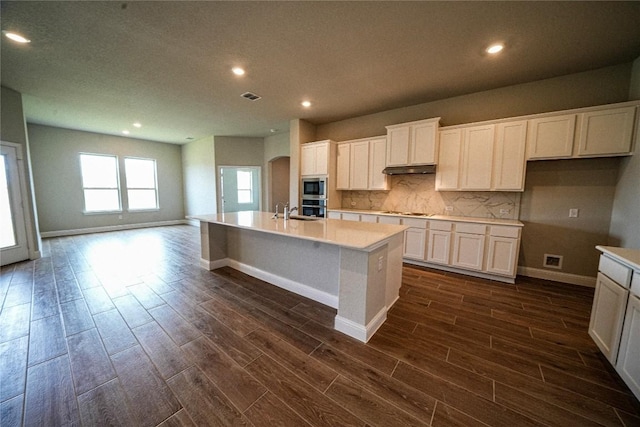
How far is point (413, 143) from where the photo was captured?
12.9 ft

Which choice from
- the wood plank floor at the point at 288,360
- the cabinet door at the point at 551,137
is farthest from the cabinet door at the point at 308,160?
the cabinet door at the point at 551,137

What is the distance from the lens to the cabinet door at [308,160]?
5047 millimetres

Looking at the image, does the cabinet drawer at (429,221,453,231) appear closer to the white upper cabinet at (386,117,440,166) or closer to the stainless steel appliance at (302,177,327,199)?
the white upper cabinet at (386,117,440,166)

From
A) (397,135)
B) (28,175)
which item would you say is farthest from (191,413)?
(28,175)

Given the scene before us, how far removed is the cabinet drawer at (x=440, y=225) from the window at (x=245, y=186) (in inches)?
245

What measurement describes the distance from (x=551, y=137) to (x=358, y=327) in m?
3.62

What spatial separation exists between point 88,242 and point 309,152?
19.0 feet

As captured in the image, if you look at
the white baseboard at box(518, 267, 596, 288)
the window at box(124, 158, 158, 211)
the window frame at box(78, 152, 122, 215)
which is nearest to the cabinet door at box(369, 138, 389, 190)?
the white baseboard at box(518, 267, 596, 288)

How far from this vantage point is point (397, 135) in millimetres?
4086

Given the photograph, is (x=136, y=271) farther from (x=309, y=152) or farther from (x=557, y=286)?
(x=557, y=286)

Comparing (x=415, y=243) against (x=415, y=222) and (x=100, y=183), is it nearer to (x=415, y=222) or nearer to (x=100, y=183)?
(x=415, y=222)

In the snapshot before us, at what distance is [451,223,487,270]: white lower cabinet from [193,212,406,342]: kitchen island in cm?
144

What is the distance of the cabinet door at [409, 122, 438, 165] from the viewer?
376 cm

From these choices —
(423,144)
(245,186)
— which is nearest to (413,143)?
(423,144)
